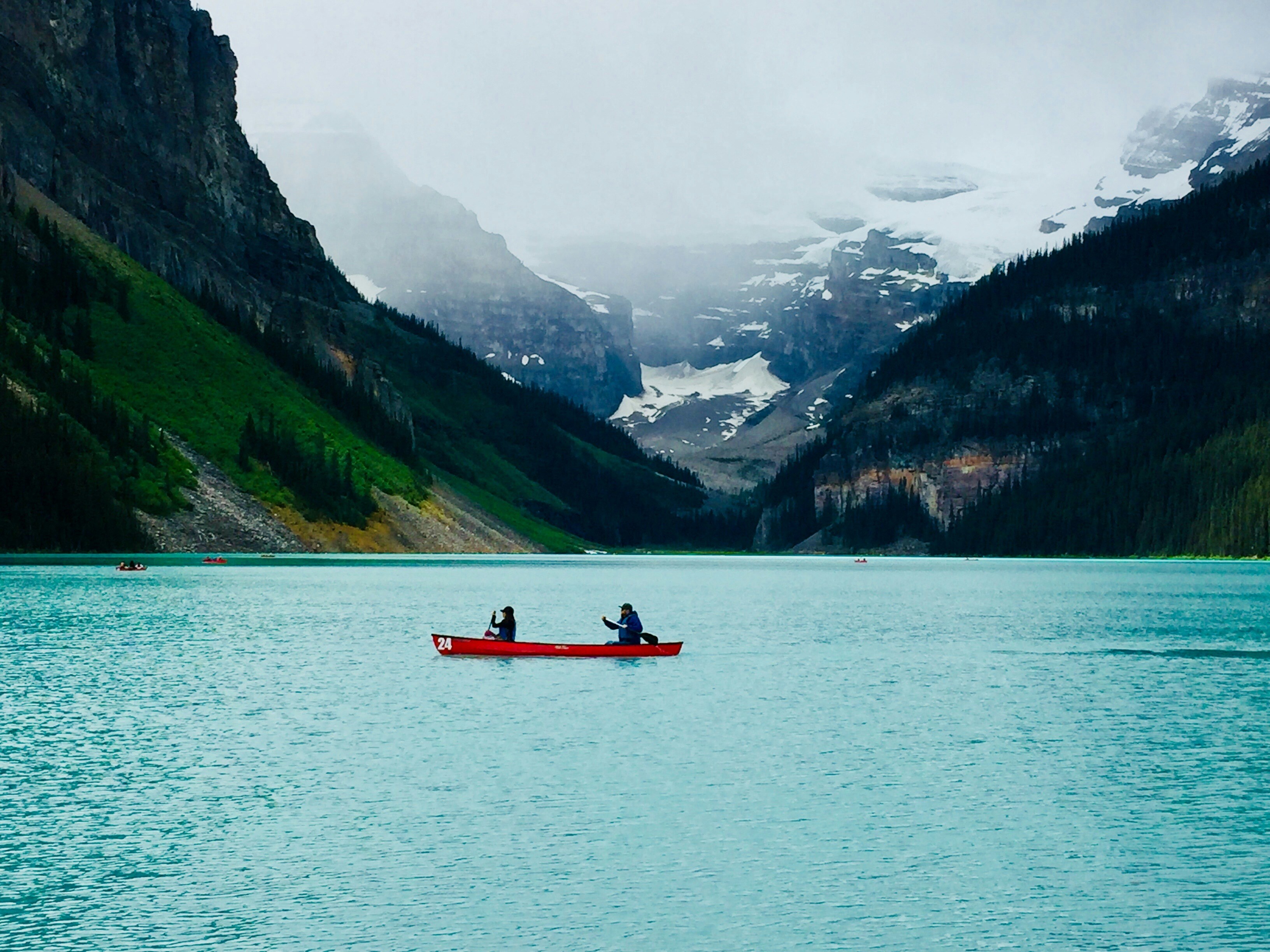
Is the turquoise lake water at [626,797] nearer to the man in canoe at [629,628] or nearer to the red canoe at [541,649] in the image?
the red canoe at [541,649]

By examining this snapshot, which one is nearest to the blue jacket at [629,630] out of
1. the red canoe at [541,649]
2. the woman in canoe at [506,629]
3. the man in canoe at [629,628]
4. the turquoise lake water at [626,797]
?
the man in canoe at [629,628]

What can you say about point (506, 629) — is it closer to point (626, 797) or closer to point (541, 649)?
point (541, 649)

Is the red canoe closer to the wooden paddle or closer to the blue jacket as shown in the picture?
the blue jacket

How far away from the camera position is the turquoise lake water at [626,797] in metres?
31.6

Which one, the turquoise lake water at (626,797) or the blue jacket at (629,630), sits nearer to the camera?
the turquoise lake water at (626,797)

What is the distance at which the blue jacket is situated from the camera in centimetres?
8562

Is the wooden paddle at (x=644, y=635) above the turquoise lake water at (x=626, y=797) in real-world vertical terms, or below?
above

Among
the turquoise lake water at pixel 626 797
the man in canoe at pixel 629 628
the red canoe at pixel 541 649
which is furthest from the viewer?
the man in canoe at pixel 629 628

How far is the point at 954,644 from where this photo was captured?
329 feet

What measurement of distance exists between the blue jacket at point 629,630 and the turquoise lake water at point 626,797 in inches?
61.2

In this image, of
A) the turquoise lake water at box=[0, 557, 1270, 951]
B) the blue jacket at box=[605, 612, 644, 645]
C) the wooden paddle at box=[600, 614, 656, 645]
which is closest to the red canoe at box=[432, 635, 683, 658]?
the blue jacket at box=[605, 612, 644, 645]

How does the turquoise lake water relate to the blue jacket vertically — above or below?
below

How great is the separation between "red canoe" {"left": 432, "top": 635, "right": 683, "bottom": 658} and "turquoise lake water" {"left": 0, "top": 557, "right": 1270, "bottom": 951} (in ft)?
3.70

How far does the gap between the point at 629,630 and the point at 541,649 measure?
17.9ft
